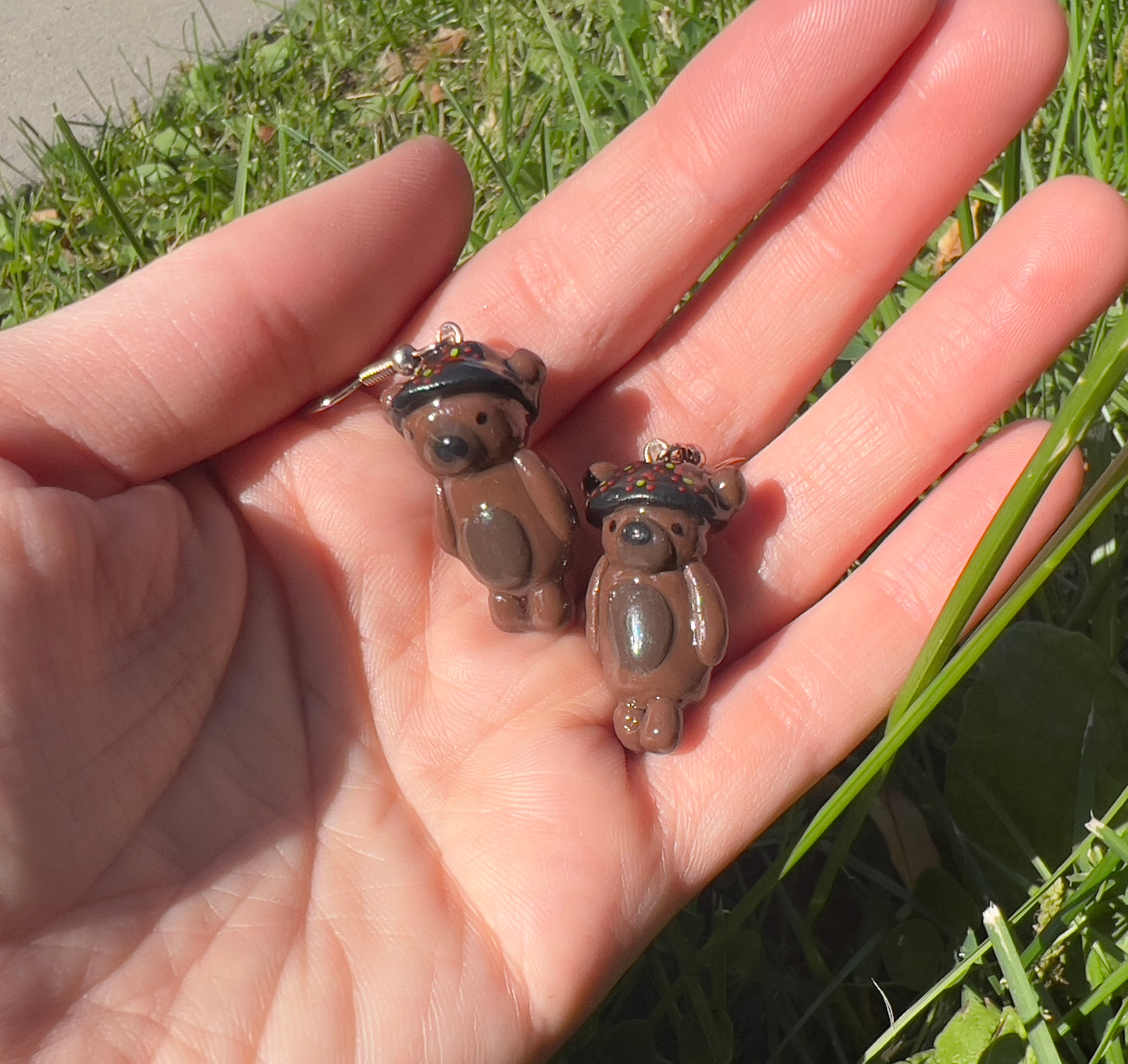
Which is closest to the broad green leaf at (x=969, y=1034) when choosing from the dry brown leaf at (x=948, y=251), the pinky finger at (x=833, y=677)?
the pinky finger at (x=833, y=677)

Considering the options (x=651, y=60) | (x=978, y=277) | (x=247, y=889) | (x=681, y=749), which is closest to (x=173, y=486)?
(x=247, y=889)

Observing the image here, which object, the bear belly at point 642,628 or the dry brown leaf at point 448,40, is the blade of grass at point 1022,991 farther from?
the dry brown leaf at point 448,40

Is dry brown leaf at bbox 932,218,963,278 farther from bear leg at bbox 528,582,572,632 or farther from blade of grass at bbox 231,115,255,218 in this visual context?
blade of grass at bbox 231,115,255,218

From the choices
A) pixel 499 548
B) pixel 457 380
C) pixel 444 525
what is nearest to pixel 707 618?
pixel 499 548

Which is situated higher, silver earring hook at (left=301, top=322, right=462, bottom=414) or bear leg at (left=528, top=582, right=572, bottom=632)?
silver earring hook at (left=301, top=322, right=462, bottom=414)

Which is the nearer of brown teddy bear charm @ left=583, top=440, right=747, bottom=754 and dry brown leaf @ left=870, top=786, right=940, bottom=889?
brown teddy bear charm @ left=583, top=440, right=747, bottom=754

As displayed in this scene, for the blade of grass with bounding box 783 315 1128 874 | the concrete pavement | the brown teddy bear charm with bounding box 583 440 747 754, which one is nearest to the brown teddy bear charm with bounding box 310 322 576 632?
the brown teddy bear charm with bounding box 583 440 747 754

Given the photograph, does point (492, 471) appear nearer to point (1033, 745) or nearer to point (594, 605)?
point (594, 605)
